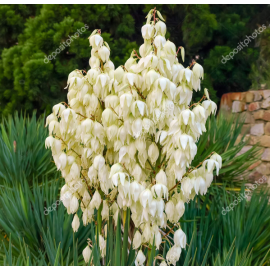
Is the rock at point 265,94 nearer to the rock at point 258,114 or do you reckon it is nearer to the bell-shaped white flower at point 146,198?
the rock at point 258,114

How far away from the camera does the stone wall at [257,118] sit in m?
3.74

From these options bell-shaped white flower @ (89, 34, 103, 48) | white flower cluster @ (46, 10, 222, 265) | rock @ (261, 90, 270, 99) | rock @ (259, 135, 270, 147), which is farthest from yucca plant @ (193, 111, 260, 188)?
rock @ (261, 90, 270, 99)

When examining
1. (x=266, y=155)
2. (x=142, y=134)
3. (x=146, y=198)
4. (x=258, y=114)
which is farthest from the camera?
(x=258, y=114)

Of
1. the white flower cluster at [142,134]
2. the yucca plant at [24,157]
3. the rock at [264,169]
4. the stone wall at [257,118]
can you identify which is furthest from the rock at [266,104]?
the white flower cluster at [142,134]

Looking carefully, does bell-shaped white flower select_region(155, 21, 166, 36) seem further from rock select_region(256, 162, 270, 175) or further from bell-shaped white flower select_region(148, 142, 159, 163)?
rock select_region(256, 162, 270, 175)

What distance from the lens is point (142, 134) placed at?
112 centimetres

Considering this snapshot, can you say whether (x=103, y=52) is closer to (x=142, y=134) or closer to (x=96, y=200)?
(x=142, y=134)

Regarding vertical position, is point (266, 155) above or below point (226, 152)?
below

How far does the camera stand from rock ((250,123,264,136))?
12.5 ft

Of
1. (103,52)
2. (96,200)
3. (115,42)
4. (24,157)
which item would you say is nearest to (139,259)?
(96,200)

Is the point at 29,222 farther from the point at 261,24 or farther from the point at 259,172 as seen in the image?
the point at 261,24

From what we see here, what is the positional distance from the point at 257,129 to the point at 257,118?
139mm

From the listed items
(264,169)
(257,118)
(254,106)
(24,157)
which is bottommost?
(264,169)

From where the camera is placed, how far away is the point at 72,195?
127cm
